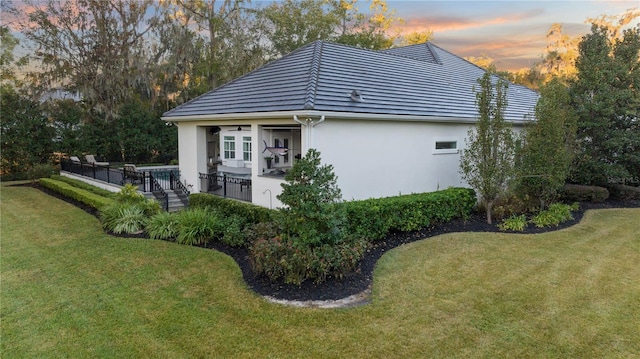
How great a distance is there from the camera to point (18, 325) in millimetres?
4977

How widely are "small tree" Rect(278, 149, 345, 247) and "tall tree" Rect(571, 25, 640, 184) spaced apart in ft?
36.2

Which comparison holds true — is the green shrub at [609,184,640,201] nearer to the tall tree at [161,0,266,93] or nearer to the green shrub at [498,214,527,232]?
the green shrub at [498,214,527,232]

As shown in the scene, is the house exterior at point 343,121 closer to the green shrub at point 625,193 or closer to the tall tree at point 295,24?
the green shrub at point 625,193

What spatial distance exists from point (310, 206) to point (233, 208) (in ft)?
12.4

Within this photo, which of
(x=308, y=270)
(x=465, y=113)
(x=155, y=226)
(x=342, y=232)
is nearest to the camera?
(x=308, y=270)

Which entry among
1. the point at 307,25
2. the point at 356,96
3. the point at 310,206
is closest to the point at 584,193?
the point at 356,96

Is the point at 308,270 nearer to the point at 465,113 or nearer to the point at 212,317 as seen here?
the point at 212,317

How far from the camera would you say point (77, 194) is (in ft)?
44.1

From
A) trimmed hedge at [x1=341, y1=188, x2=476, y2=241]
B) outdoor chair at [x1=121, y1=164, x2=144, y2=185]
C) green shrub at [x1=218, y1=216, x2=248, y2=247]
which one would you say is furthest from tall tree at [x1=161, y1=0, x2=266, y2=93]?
trimmed hedge at [x1=341, y1=188, x2=476, y2=241]

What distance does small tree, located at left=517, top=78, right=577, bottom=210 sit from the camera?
408 inches

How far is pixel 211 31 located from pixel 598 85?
2221 centimetres

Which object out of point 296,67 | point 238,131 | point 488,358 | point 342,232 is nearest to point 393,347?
point 488,358

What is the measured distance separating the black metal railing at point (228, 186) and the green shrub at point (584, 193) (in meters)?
11.3

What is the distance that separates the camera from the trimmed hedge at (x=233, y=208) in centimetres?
852
